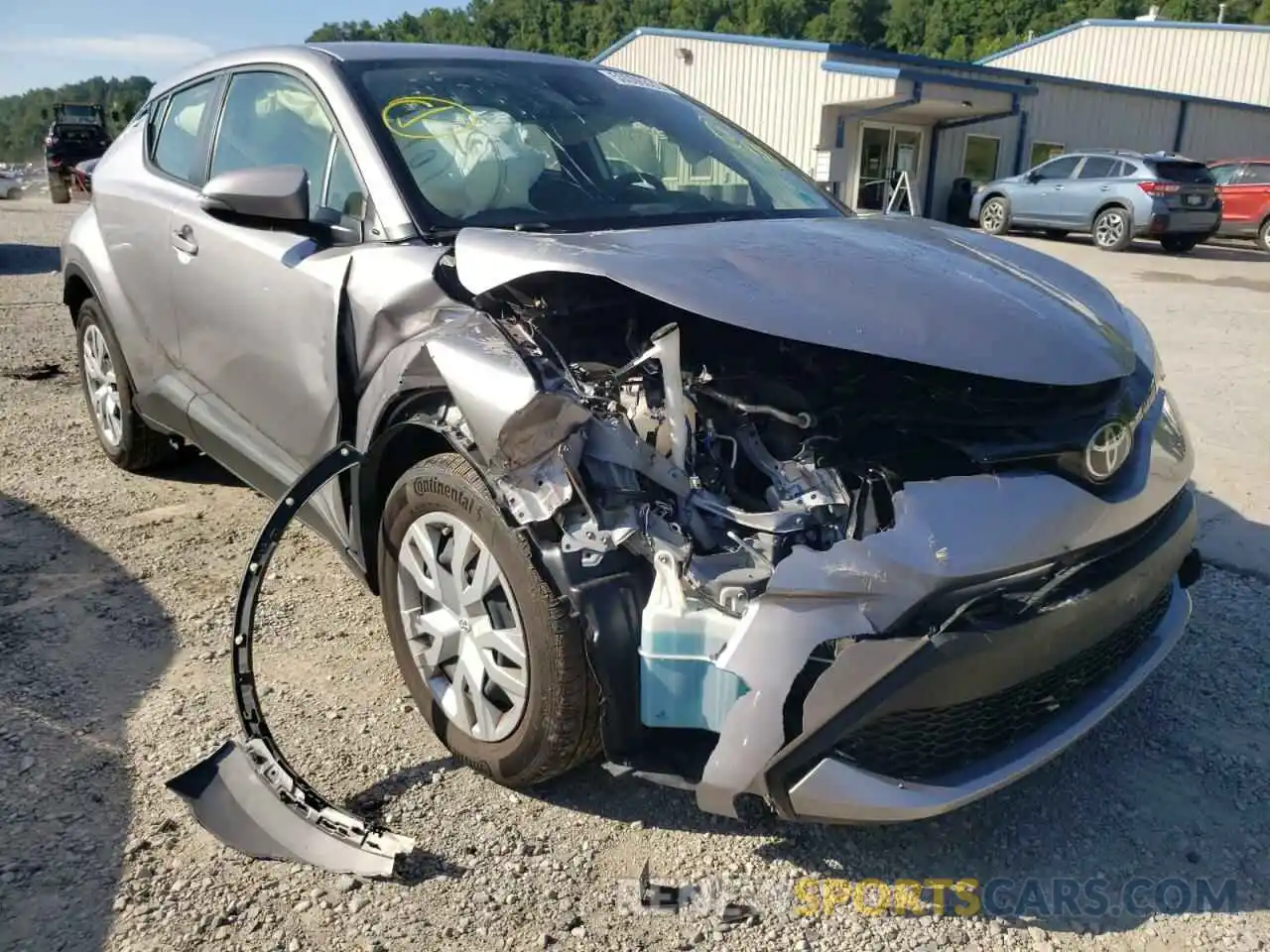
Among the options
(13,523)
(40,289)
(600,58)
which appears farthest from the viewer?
(600,58)

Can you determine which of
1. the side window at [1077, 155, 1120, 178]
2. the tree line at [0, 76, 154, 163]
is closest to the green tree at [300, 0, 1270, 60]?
the tree line at [0, 76, 154, 163]

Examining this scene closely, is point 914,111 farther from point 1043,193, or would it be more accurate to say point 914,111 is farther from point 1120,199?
point 1120,199

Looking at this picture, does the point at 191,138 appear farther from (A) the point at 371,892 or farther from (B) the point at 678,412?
(A) the point at 371,892

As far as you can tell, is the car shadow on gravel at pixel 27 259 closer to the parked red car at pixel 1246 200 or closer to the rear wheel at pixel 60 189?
the rear wheel at pixel 60 189

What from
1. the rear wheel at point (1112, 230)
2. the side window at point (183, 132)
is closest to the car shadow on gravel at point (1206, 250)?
the rear wheel at point (1112, 230)

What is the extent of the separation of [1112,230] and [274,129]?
1620cm

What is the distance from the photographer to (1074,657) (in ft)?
7.07

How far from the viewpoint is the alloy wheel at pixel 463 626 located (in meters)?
2.29

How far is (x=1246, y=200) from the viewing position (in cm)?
1708

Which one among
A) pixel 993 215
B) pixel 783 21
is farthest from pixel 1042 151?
pixel 783 21

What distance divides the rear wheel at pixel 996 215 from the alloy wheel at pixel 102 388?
16.7 m

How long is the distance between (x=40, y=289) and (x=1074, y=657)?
36.5ft

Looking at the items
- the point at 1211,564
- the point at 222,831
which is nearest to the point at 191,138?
the point at 222,831

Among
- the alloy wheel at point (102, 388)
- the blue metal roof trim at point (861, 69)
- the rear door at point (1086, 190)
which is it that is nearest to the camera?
the alloy wheel at point (102, 388)
